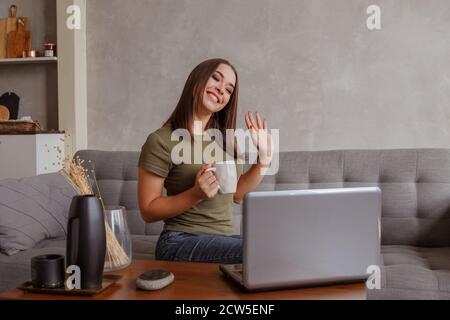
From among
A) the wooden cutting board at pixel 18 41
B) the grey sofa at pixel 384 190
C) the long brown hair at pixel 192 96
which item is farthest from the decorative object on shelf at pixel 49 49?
the long brown hair at pixel 192 96

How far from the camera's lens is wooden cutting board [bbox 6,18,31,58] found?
3191 mm

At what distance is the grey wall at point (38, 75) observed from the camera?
10.5ft

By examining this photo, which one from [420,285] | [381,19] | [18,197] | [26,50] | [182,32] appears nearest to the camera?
[420,285]

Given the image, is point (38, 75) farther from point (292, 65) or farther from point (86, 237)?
point (86, 237)

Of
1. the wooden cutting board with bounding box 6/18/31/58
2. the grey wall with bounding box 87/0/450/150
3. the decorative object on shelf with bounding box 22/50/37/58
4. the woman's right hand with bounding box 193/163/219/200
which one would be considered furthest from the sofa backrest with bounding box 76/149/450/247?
the wooden cutting board with bounding box 6/18/31/58

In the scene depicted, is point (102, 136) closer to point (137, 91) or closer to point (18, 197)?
point (137, 91)

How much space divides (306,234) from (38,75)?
9.04 feet

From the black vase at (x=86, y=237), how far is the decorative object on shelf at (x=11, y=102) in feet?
8.27

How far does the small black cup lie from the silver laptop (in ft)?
1.30

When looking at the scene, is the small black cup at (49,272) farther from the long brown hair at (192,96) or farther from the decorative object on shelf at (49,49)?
the decorative object on shelf at (49,49)

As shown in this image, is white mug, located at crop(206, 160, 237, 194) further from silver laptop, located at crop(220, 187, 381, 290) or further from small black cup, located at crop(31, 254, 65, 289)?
small black cup, located at crop(31, 254, 65, 289)

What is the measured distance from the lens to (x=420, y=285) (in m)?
1.54
